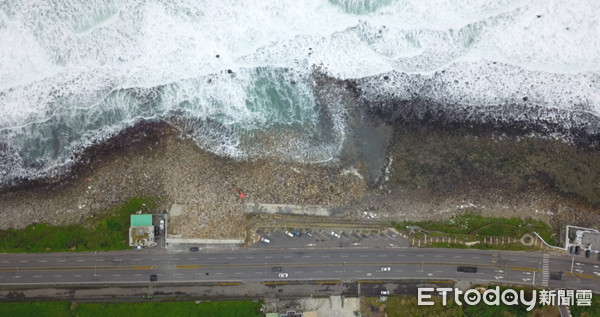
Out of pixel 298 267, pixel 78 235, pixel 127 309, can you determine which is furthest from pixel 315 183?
pixel 78 235

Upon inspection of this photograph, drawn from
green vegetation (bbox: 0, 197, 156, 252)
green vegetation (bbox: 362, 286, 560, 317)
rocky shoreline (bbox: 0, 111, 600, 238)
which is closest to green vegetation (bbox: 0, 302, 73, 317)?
green vegetation (bbox: 0, 197, 156, 252)

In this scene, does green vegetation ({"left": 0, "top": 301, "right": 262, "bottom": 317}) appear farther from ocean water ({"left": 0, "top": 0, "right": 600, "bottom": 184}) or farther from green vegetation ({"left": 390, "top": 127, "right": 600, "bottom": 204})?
green vegetation ({"left": 390, "top": 127, "right": 600, "bottom": 204})

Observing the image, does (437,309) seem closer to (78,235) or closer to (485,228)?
(485,228)

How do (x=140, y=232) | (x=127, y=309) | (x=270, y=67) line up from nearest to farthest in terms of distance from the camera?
(x=140, y=232)
(x=127, y=309)
(x=270, y=67)

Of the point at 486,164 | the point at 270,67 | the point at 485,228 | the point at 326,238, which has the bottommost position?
the point at 326,238

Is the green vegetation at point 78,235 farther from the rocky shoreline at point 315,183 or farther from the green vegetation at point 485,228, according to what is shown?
the green vegetation at point 485,228

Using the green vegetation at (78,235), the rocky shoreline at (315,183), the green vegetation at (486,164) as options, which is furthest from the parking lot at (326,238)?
the green vegetation at (78,235)

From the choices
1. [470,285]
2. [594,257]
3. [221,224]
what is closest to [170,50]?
[221,224]
